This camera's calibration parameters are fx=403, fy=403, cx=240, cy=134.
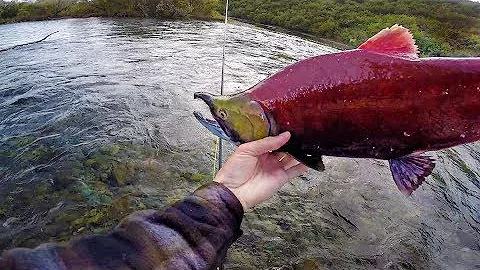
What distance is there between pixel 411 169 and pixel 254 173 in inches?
31.5

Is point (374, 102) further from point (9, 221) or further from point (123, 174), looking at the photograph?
point (123, 174)

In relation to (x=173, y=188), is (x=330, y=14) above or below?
above

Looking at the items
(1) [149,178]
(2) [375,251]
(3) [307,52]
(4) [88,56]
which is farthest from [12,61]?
(2) [375,251]

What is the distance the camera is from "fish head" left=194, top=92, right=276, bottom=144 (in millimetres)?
1396

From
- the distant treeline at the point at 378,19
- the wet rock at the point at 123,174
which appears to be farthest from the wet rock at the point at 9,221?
the distant treeline at the point at 378,19

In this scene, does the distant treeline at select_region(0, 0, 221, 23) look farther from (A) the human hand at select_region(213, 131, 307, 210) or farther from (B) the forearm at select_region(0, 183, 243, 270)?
(B) the forearm at select_region(0, 183, 243, 270)

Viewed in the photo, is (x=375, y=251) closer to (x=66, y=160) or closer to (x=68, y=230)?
(x=68, y=230)

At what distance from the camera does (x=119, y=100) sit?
8.48 m

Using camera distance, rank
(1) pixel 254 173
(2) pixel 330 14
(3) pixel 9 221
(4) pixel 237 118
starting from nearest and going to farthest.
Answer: (4) pixel 237 118, (1) pixel 254 173, (3) pixel 9 221, (2) pixel 330 14

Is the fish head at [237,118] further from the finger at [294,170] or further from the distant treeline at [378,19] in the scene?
→ the distant treeline at [378,19]

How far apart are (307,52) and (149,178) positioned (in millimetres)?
12749

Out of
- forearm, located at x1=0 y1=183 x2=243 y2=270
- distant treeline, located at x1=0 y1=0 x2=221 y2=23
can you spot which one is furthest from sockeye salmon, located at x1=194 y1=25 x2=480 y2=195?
distant treeline, located at x1=0 y1=0 x2=221 y2=23

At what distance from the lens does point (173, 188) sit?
210 inches

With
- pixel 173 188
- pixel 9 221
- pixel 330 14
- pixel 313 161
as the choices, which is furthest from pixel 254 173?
pixel 330 14
